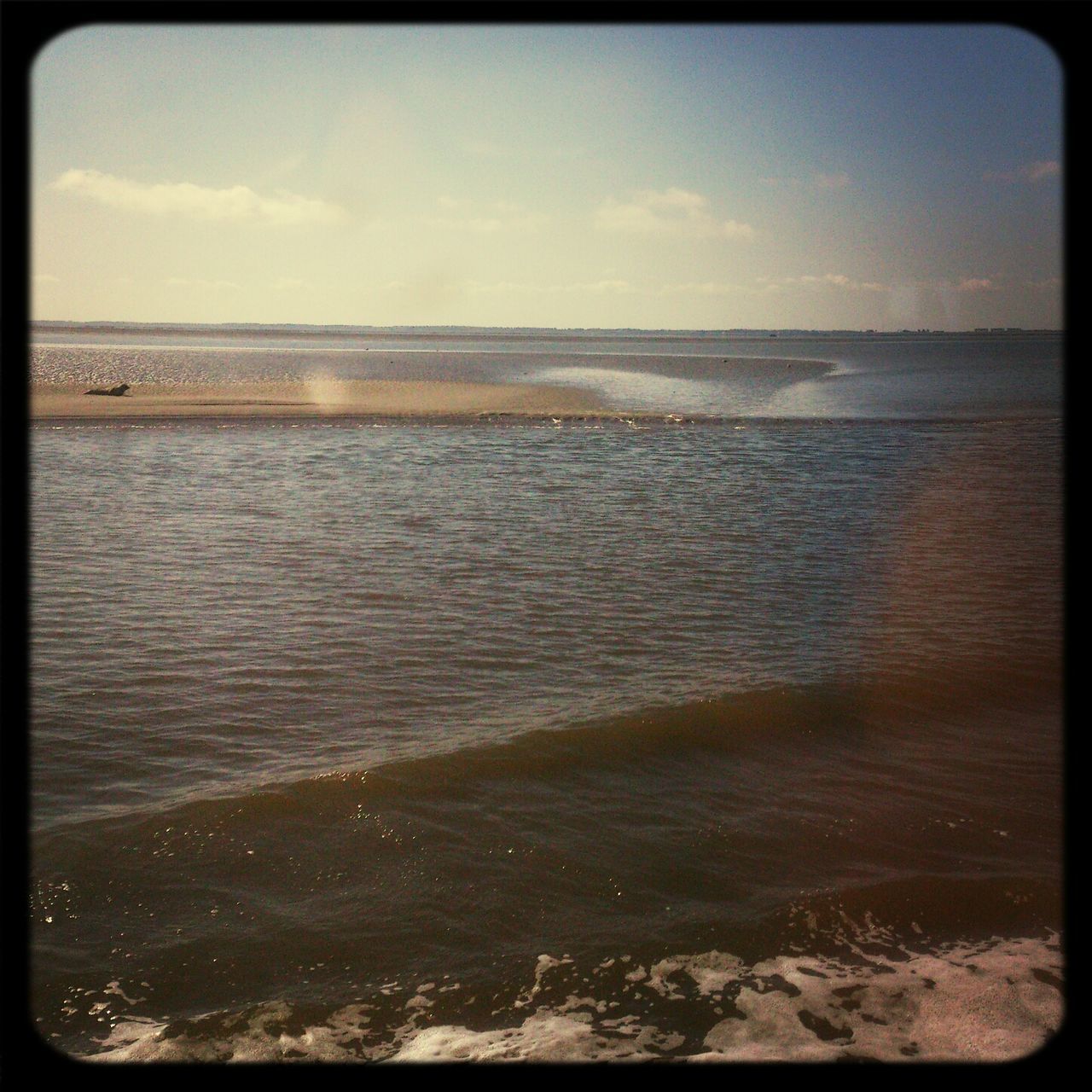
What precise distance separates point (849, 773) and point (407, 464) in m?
9.94

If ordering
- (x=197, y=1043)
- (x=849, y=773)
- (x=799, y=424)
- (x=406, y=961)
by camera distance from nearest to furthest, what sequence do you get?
(x=197, y=1043), (x=406, y=961), (x=849, y=773), (x=799, y=424)

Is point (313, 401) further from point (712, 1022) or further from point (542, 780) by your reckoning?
point (712, 1022)

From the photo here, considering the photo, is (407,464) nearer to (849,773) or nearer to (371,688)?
(371,688)

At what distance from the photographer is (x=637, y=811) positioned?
4.67 metres

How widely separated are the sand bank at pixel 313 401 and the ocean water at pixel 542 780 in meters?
9.40

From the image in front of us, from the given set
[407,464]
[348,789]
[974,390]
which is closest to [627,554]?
[348,789]

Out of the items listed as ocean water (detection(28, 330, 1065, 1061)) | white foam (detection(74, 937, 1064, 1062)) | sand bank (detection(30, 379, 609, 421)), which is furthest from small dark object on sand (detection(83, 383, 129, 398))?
white foam (detection(74, 937, 1064, 1062))

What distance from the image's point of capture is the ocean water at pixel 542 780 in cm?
338

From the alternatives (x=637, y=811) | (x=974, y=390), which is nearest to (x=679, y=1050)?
(x=637, y=811)

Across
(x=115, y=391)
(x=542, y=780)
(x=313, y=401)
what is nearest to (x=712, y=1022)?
(x=542, y=780)

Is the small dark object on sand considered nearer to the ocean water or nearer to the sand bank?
the sand bank

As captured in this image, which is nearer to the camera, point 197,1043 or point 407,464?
point 197,1043

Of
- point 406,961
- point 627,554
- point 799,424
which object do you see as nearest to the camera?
point 406,961

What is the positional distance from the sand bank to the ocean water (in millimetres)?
9401
